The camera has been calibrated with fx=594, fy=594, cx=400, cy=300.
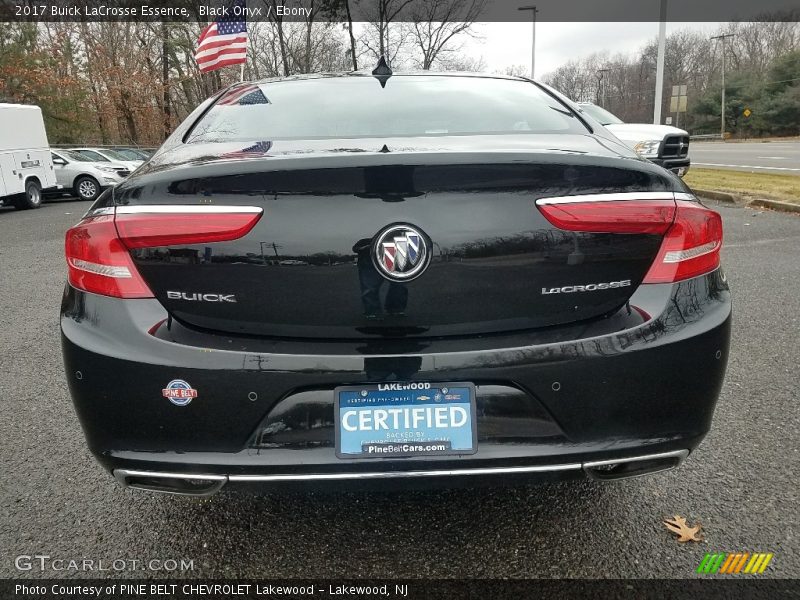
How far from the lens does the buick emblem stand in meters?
1.49

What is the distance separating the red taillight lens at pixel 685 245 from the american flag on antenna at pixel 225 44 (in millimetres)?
11890

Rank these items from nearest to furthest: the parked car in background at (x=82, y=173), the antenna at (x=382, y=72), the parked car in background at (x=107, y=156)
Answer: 1. the antenna at (x=382, y=72)
2. the parked car in background at (x=82, y=173)
3. the parked car in background at (x=107, y=156)

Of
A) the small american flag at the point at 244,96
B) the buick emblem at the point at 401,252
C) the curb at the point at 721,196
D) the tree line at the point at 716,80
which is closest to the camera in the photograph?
the buick emblem at the point at 401,252

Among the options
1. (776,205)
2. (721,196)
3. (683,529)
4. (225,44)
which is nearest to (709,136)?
(721,196)

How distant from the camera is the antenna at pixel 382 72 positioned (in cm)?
264

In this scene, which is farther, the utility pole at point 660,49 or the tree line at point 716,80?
the tree line at point 716,80

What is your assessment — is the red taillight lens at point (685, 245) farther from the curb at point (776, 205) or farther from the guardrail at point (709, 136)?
the guardrail at point (709, 136)

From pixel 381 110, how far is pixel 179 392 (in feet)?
4.33

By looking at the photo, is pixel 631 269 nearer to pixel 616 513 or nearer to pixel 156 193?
pixel 616 513

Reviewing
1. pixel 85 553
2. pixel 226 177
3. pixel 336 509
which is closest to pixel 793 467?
pixel 336 509

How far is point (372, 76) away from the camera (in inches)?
106

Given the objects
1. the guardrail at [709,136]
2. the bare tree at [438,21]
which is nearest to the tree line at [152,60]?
the bare tree at [438,21]

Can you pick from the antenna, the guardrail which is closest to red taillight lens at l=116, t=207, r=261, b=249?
the antenna

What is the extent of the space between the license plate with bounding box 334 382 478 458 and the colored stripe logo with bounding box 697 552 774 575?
2.98 ft
